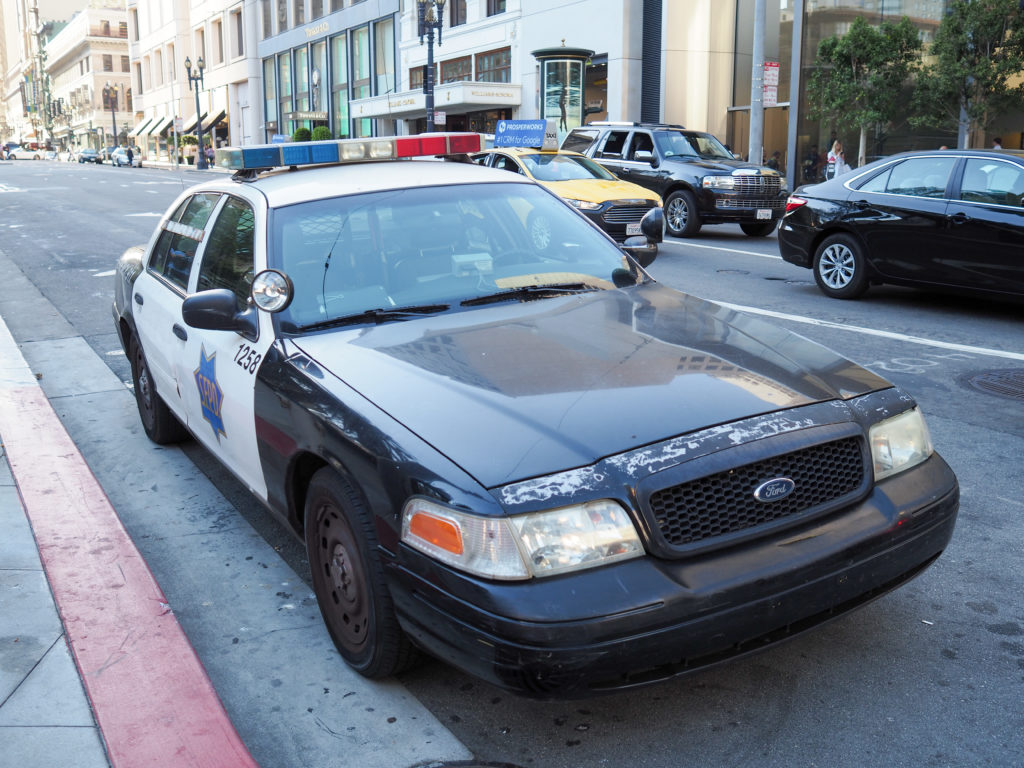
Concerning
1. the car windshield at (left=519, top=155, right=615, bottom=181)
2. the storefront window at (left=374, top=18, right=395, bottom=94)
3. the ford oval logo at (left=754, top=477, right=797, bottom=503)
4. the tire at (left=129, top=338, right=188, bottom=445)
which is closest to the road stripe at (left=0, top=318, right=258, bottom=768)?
the tire at (left=129, top=338, right=188, bottom=445)

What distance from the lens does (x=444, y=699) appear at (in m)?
3.18

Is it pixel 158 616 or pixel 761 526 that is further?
pixel 158 616

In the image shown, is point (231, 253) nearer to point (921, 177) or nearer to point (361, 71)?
point (921, 177)

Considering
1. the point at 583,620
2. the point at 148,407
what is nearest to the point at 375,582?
the point at 583,620

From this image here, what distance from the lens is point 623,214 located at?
45.1ft

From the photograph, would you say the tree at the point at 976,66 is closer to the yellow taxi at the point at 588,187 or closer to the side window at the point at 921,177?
Answer: the yellow taxi at the point at 588,187

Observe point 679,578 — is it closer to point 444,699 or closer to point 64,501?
point 444,699

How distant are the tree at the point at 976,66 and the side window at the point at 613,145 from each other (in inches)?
249

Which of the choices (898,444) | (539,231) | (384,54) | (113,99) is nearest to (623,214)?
(539,231)

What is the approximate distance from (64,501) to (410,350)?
2489 mm

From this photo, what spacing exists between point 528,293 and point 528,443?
55.0 inches

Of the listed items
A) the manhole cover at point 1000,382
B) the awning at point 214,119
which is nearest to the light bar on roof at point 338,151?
the manhole cover at point 1000,382

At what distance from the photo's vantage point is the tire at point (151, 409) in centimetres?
560

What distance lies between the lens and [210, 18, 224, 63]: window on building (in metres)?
77.4
